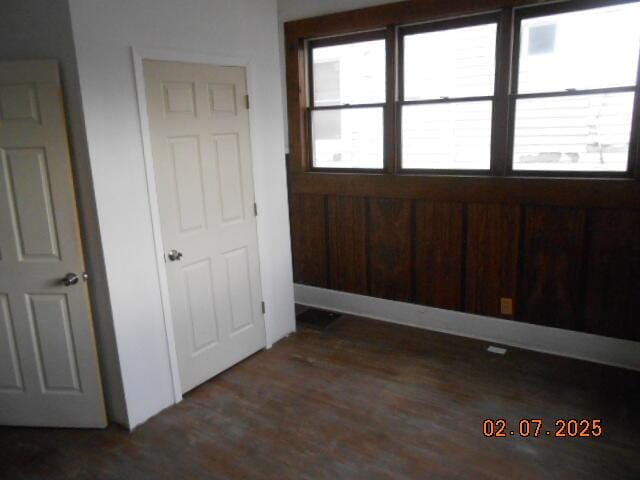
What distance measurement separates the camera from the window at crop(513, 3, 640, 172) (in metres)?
2.89

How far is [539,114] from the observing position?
3184mm

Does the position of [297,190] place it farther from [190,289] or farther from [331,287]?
[190,289]

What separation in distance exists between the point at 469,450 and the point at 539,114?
7.01 feet

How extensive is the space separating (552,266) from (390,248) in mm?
1203

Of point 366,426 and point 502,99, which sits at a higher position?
point 502,99

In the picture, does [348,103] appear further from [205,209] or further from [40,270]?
[40,270]

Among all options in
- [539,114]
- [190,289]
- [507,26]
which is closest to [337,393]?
[190,289]

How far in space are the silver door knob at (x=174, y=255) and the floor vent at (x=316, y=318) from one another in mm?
1462

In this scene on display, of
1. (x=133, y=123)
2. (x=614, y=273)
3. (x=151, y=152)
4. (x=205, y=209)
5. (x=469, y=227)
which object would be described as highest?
(x=133, y=123)

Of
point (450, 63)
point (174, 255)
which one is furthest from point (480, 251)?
point (174, 255)

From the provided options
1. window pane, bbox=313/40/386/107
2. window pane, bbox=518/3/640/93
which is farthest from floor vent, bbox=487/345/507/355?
window pane, bbox=313/40/386/107

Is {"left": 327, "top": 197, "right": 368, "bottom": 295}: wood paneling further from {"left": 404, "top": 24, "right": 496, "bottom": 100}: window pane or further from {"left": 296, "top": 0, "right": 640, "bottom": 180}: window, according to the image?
{"left": 404, "top": 24, "right": 496, "bottom": 100}: window pane

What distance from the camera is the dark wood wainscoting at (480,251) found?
3.09 metres

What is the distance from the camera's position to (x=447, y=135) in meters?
3.58
